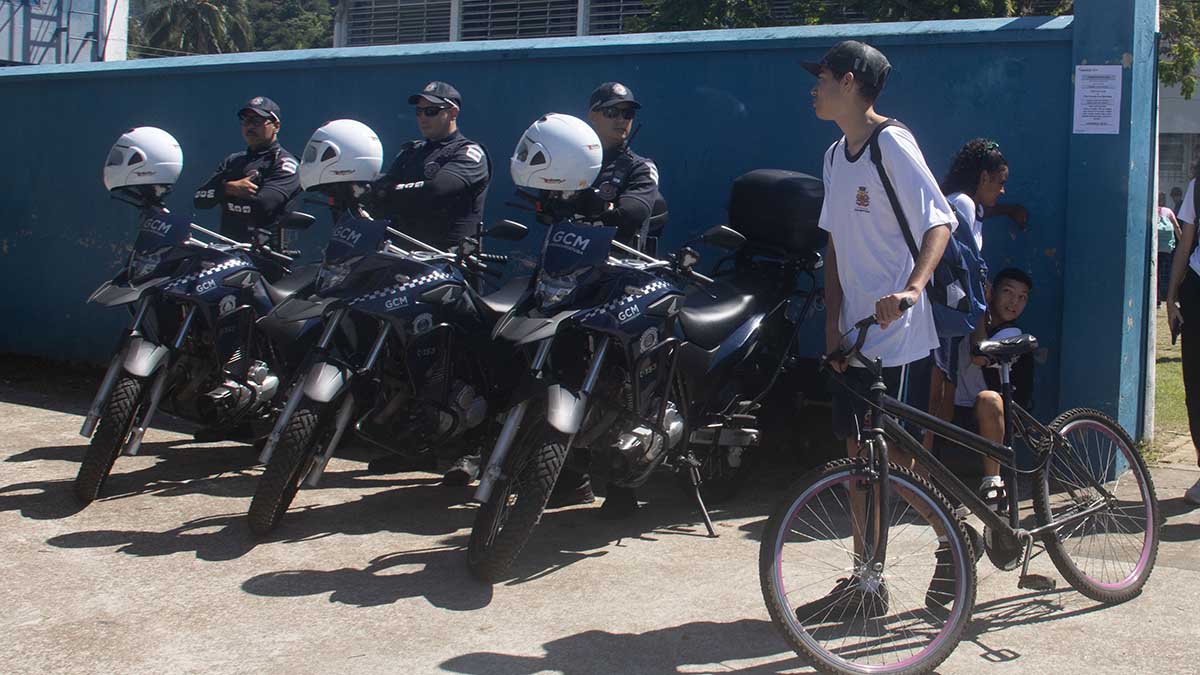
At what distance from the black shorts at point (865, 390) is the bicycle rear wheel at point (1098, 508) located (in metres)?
0.46

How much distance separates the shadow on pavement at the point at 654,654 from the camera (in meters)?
3.95

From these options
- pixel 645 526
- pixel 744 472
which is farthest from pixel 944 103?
pixel 645 526

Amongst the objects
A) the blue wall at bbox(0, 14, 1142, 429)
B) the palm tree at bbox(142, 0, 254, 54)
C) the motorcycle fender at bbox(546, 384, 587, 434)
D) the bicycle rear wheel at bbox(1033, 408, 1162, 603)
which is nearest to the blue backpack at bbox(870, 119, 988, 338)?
the bicycle rear wheel at bbox(1033, 408, 1162, 603)

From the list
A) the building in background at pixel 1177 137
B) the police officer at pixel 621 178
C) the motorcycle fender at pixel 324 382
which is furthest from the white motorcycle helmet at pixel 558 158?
the building in background at pixel 1177 137

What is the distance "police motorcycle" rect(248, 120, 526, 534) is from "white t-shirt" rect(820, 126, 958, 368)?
1759 mm

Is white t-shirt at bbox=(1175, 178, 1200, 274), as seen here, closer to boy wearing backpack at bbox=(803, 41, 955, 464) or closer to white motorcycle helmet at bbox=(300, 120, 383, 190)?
boy wearing backpack at bbox=(803, 41, 955, 464)

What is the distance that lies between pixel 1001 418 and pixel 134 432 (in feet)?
12.2

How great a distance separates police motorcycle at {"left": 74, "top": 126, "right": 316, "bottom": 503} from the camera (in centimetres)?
577

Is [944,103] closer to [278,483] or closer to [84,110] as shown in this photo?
[278,483]

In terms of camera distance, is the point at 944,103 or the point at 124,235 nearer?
the point at 944,103

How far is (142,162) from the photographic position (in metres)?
6.46

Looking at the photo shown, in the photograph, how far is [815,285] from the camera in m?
6.32

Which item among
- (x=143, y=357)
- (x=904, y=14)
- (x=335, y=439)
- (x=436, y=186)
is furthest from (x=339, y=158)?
(x=904, y=14)

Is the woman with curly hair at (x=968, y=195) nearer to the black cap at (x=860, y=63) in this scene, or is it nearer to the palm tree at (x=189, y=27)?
the black cap at (x=860, y=63)
